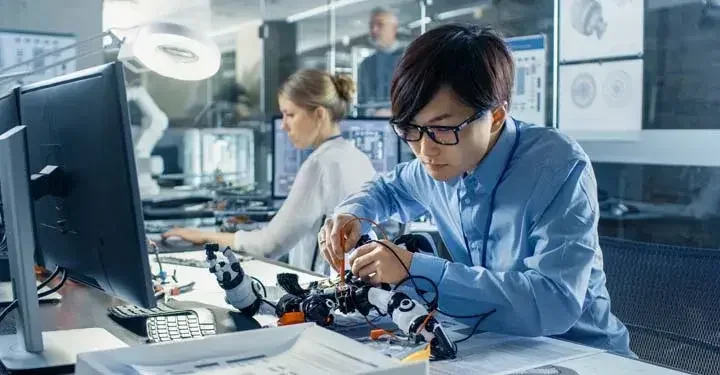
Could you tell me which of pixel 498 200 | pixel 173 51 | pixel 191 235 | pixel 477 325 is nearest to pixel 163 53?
pixel 173 51

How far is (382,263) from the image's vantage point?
1344mm

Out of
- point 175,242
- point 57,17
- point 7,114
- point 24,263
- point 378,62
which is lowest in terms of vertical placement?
point 175,242

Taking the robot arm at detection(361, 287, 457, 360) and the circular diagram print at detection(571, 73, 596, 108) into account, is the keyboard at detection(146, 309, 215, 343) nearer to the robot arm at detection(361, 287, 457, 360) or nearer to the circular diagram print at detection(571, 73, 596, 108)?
the robot arm at detection(361, 287, 457, 360)

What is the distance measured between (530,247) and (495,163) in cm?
17

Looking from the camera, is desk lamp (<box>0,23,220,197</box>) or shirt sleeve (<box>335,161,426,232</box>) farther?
desk lamp (<box>0,23,220,197</box>)

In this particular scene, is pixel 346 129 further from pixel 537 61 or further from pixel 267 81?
pixel 267 81

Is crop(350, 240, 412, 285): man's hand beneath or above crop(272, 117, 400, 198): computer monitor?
beneath

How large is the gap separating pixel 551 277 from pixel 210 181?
3288mm

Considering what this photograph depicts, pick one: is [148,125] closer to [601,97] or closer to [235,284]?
[601,97]

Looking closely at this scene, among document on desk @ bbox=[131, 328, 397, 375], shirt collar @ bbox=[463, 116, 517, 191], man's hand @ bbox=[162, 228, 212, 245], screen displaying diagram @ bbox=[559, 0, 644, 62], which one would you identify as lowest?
man's hand @ bbox=[162, 228, 212, 245]

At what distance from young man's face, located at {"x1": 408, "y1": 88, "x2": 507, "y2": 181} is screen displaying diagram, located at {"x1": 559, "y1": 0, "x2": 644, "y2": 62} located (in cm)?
177

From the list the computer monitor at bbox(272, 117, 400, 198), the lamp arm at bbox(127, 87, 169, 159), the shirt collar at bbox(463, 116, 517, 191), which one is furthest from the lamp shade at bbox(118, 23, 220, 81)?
the lamp arm at bbox(127, 87, 169, 159)

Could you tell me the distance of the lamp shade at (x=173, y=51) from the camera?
1959 mm

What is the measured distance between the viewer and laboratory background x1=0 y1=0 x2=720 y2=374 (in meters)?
1.69
